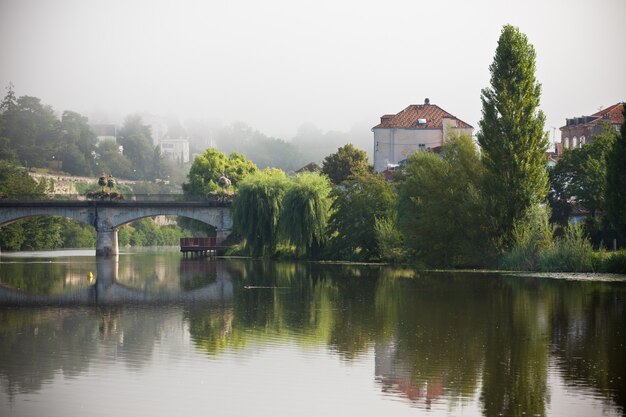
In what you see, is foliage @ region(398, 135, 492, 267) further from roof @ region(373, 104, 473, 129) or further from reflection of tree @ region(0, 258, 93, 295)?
roof @ region(373, 104, 473, 129)

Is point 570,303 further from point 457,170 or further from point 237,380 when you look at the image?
point 457,170

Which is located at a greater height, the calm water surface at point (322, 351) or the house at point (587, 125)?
the house at point (587, 125)

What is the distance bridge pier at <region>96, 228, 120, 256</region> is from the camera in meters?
119

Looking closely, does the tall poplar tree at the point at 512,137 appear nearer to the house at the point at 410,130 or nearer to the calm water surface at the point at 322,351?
the calm water surface at the point at 322,351

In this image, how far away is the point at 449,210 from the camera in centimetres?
7019

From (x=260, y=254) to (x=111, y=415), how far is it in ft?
251

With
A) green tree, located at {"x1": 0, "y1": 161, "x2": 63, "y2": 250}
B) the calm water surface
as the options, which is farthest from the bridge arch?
the calm water surface

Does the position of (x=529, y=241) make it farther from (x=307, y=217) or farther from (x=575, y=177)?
(x=307, y=217)

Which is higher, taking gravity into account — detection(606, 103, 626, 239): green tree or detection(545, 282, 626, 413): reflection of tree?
detection(606, 103, 626, 239): green tree

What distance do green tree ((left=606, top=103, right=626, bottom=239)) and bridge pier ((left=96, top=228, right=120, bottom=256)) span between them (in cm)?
6827

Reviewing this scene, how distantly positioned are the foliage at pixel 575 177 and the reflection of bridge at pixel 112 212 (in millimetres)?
39224

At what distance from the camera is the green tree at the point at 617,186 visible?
6053 cm

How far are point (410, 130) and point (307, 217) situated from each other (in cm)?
3739

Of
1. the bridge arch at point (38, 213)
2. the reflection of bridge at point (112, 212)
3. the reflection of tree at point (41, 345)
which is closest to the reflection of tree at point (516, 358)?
the reflection of tree at point (41, 345)
